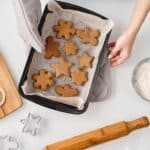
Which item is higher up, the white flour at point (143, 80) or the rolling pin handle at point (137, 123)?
the white flour at point (143, 80)

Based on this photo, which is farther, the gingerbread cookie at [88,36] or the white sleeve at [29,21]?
the gingerbread cookie at [88,36]

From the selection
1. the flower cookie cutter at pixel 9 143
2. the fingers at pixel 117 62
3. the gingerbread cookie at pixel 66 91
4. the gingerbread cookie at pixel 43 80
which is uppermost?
the gingerbread cookie at pixel 43 80

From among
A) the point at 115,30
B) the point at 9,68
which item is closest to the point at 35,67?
the point at 9,68

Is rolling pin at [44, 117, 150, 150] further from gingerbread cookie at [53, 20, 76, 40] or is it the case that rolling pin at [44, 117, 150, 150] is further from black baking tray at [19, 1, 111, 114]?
gingerbread cookie at [53, 20, 76, 40]

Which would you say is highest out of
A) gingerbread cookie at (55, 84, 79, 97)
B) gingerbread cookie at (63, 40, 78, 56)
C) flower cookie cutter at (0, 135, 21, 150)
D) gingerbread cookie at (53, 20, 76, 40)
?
gingerbread cookie at (53, 20, 76, 40)

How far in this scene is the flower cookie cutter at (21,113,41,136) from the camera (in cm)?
87

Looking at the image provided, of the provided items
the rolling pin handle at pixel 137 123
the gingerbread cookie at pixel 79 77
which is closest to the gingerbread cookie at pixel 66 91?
the gingerbread cookie at pixel 79 77

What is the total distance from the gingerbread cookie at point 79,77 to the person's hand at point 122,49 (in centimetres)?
7

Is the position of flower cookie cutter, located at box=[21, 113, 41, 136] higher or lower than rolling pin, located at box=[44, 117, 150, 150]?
higher

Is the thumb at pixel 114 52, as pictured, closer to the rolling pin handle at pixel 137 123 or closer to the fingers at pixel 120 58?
the fingers at pixel 120 58

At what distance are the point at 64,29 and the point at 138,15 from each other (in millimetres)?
158

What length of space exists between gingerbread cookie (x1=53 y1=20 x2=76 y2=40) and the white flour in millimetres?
164

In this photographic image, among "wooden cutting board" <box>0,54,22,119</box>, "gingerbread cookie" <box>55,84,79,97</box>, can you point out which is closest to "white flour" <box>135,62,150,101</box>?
"gingerbread cookie" <box>55,84,79,97</box>

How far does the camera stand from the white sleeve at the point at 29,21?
803mm
